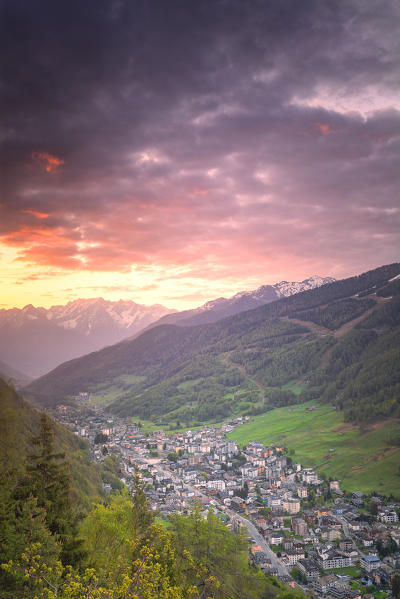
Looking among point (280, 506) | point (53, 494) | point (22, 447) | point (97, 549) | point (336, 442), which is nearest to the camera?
point (53, 494)

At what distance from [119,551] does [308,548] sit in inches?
2106

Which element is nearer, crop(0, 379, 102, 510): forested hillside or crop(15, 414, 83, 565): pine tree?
crop(15, 414, 83, 565): pine tree

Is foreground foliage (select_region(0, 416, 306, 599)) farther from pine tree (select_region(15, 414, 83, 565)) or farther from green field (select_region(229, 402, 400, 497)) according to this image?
green field (select_region(229, 402, 400, 497))

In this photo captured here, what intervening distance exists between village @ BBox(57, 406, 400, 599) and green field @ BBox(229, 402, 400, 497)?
241 inches

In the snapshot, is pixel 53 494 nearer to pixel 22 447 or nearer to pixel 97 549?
pixel 97 549

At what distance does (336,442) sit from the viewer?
12700cm

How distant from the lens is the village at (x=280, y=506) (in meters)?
58.2

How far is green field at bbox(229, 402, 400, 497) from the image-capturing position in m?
99.6

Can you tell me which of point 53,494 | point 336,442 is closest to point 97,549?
point 53,494

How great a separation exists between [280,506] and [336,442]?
48.6m

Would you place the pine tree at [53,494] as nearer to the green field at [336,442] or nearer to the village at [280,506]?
the village at [280,506]

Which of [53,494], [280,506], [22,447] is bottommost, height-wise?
[280,506]

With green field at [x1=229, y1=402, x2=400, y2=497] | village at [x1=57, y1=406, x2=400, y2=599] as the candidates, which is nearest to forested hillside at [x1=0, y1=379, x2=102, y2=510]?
village at [x1=57, y1=406, x2=400, y2=599]

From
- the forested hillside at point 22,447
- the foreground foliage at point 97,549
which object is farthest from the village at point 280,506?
the forested hillside at point 22,447
